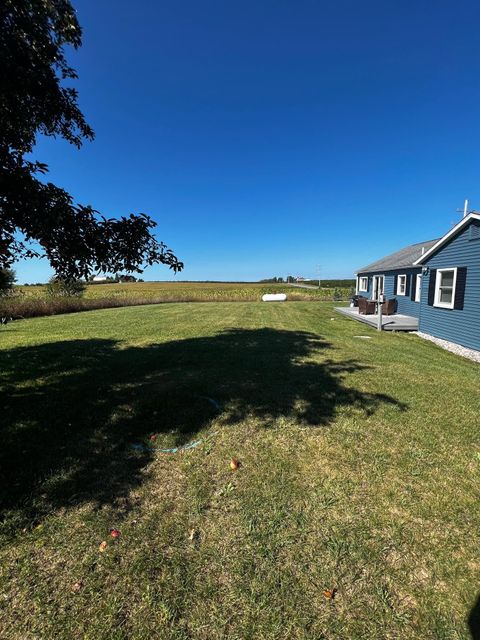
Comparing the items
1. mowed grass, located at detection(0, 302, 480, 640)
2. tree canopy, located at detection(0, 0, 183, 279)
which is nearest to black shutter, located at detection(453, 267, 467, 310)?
mowed grass, located at detection(0, 302, 480, 640)

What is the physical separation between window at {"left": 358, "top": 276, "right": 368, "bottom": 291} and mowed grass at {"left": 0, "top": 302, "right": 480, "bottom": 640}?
18.7m

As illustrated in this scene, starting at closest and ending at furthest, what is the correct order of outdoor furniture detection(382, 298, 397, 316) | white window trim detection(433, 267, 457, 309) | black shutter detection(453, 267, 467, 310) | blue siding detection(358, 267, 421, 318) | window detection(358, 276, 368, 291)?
black shutter detection(453, 267, 467, 310), white window trim detection(433, 267, 457, 309), blue siding detection(358, 267, 421, 318), outdoor furniture detection(382, 298, 397, 316), window detection(358, 276, 368, 291)

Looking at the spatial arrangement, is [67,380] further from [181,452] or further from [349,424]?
[349,424]

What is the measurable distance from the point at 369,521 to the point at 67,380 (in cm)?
538

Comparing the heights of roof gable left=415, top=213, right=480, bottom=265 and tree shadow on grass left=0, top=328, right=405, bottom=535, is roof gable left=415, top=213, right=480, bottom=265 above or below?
above

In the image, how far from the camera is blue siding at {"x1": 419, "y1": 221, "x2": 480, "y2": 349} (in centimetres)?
927

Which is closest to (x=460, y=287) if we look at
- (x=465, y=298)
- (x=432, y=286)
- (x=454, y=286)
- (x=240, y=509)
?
(x=454, y=286)

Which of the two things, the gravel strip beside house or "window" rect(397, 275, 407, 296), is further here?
"window" rect(397, 275, 407, 296)

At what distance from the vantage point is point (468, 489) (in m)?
2.94

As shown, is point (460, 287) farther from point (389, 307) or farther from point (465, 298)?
point (389, 307)

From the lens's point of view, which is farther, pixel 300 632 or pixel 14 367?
pixel 14 367

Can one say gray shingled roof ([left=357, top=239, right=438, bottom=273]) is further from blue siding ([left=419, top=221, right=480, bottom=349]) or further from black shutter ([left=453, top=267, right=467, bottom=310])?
black shutter ([left=453, top=267, right=467, bottom=310])

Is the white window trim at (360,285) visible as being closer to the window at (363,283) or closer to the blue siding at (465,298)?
the window at (363,283)

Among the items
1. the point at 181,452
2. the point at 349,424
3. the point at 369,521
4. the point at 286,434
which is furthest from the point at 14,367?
the point at 369,521
